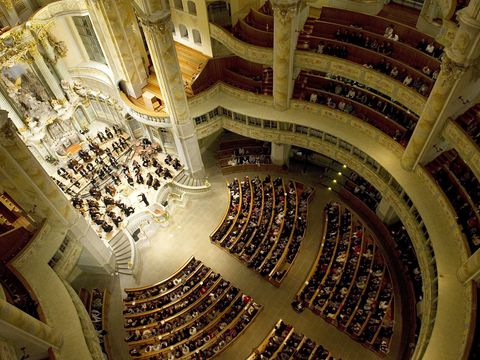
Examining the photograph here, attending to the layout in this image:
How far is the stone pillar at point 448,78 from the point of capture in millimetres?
12680

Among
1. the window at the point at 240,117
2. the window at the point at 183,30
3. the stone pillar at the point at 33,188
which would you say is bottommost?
the stone pillar at the point at 33,188

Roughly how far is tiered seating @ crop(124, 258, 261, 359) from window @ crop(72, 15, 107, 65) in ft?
46.0

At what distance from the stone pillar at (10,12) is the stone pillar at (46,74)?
5.21 ft

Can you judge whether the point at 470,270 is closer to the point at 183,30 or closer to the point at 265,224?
the point at 265,224

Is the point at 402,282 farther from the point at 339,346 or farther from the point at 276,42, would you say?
the point at 276,42

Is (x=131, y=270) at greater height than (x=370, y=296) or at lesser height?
lesser

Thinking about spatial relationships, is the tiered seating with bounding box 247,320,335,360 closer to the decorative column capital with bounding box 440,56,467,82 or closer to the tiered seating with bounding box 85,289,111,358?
the tiered seating with bounding box 85,289,111,358

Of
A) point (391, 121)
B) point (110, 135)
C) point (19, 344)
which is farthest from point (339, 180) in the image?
point (19, 344)

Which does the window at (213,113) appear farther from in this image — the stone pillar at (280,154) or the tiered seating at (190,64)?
the stone pillar at (280,154)

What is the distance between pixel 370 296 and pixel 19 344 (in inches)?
610

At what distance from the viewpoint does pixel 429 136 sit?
1620cm

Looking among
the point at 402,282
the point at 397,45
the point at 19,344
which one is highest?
the point at 397,45

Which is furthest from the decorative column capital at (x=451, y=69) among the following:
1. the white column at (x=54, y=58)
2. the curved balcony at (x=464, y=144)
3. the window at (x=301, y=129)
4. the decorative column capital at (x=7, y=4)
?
the decorative column capital at (x=7, y=4)

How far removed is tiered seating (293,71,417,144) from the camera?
19.0 metres
